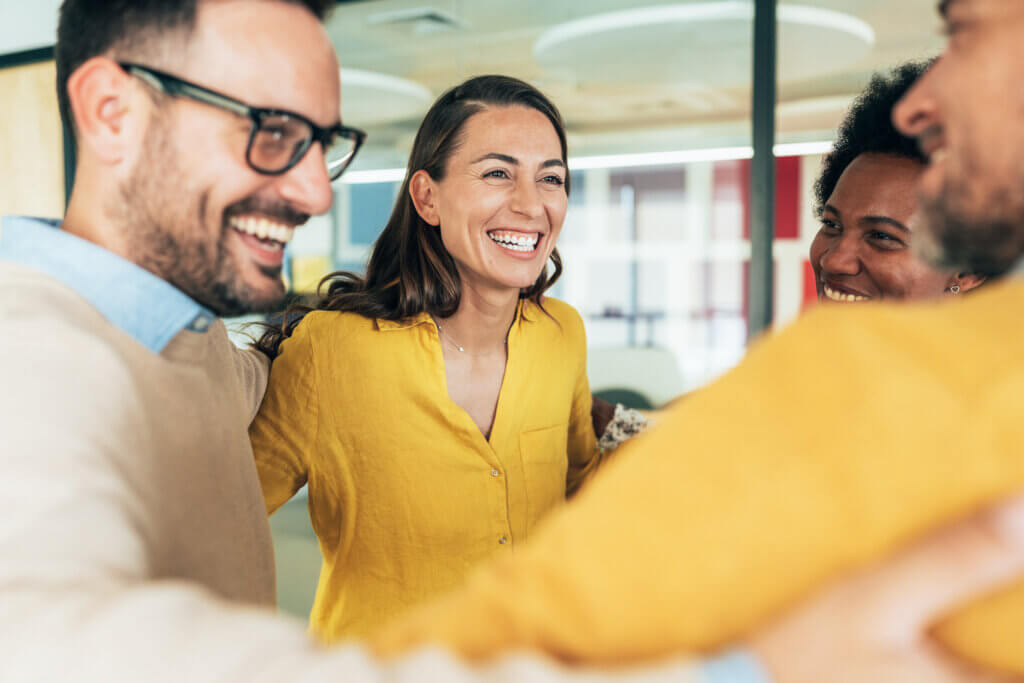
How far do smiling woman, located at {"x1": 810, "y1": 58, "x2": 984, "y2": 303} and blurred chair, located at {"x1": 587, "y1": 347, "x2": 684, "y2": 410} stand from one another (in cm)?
249

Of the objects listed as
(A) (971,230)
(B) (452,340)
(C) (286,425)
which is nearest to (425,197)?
(B) (452,340)

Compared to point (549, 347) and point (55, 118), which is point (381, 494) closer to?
point (549, 347)

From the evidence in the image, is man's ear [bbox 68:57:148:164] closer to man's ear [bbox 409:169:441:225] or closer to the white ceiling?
man's ear [bbox 409:169:441:225]

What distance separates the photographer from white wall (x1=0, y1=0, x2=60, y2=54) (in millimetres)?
3756

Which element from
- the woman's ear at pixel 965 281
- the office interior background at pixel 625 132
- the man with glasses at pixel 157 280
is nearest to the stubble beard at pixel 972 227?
the man with glasses at pixel 157 280

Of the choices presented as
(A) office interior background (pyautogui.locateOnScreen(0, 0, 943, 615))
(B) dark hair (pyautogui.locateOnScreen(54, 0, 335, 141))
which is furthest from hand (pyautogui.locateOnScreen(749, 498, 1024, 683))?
(A) office interior background (pyautogui.locateOnScreen(0, 0, 943, 615))

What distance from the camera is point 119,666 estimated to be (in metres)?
0.45

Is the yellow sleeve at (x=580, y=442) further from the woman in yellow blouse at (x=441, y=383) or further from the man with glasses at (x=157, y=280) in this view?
the man with glasses at (x=157, y=280)

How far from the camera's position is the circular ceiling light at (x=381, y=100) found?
164 inches

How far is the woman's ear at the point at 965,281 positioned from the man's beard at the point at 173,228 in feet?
4.36

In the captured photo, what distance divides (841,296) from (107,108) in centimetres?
131

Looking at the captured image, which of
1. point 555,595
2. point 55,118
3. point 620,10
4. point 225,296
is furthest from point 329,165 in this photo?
point 55,118

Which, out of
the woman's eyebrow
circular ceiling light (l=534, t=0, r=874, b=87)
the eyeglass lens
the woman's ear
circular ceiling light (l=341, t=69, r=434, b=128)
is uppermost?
circular ceiling light (l=534, t=0, r=874, b=87)

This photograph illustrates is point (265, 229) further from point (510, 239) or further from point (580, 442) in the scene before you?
point (580, 442)
